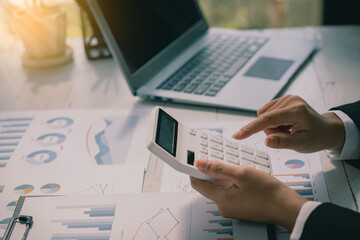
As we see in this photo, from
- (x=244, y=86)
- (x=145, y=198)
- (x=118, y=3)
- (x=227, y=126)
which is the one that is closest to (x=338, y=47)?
(x=244, y=86)

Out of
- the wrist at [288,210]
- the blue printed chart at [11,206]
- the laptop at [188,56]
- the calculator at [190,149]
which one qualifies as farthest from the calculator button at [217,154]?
the blue printed chart at [11,206]

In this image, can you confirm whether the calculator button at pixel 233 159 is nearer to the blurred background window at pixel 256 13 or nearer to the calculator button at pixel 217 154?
the calculator button at pixel 217 154

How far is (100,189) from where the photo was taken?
626mm

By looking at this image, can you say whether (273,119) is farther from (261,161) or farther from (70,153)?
(70,153)

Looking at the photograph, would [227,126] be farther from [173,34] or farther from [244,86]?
[173,34]

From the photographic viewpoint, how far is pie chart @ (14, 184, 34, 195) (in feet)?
2.09

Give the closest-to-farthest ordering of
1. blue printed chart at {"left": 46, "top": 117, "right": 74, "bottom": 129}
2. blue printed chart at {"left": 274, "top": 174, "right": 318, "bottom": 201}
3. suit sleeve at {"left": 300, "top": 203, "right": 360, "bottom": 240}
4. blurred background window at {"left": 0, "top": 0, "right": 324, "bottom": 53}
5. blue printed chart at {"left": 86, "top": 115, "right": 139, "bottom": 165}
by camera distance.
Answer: suit sleeve at {"left": 300, "top": 203, "right": 360, "bottom": 240}
blue printed chart at {"left": 274, "top": 174, "right": 318, "bottom": 201}
blue printed chart at {"left": 86, "top": 115, "right": 139, "bottom": 165}
blue printed chart at {"left": 46, "top": 117, "right": 74, "bottom": 129}
blurred background window at {"left": 0, "top": 0, "right": 324, "bottom": 53}

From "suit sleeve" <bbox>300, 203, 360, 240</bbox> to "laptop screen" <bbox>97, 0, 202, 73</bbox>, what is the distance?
0.51 meters

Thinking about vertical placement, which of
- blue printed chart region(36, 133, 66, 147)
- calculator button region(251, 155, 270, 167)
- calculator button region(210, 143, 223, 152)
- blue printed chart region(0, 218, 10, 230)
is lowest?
blue printed chart region(0, 218, 10, 230)

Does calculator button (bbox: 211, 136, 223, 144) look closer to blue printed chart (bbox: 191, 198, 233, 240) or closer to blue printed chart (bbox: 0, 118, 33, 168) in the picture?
blue printed chart (bbox: 191, 198, 233, 240)

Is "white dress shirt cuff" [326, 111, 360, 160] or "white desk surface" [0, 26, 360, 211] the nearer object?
"white dress shirt cuff" [326, 111, 360, 160]

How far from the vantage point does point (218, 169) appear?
0.52 meters

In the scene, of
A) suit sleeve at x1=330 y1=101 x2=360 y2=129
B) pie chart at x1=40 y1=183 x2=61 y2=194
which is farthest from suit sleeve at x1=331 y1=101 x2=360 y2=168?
pie chart at x1=40 y1=183 x2=61 y2=194

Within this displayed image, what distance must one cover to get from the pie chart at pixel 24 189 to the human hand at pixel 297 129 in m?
0.35
